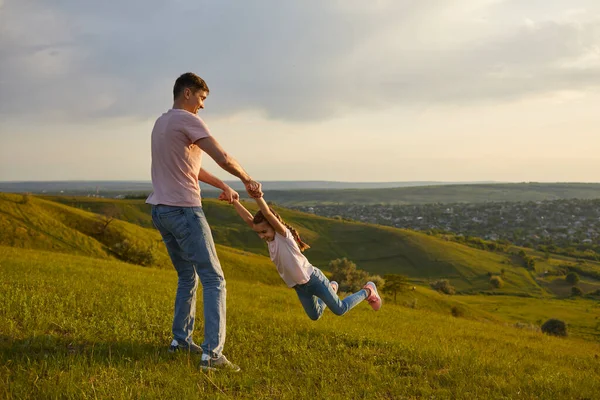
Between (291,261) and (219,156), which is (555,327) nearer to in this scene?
(291,261)

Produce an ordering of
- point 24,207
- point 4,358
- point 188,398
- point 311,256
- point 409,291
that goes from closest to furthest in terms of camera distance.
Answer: point 188,398, point 4,358, point 24,207, point 409,291, point 311,256

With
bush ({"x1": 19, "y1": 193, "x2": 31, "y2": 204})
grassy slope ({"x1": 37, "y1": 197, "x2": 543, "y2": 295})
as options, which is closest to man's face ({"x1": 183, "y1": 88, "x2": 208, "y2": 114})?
bush ({"x1": 19, "y1": 193, "x2": 31, "y2": 204})

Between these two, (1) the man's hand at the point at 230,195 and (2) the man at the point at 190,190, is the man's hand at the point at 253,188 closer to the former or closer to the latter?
(2) the man at the point at 190,190

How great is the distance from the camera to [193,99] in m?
6.21

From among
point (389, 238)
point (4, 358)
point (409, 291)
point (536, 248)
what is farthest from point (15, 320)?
point (536, 248)

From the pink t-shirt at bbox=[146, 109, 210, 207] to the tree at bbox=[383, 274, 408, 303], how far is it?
2083 inches

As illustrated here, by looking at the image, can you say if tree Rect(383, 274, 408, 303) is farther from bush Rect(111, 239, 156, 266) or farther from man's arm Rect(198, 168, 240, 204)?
man's arm Rect(198, 168, 240, 204)

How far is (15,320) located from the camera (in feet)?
23.4

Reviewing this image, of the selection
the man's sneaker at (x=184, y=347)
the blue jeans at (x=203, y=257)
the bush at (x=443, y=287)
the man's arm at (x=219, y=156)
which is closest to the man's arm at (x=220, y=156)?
the man's arm at (x=219, y=156)

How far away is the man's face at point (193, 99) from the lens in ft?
20.3

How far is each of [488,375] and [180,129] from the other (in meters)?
5.70

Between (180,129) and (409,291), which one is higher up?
(180,129)

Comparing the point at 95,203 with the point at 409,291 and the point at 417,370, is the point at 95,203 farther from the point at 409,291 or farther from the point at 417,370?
the point at 417,370

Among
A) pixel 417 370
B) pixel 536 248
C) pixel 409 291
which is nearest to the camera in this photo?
pixel 417 370
